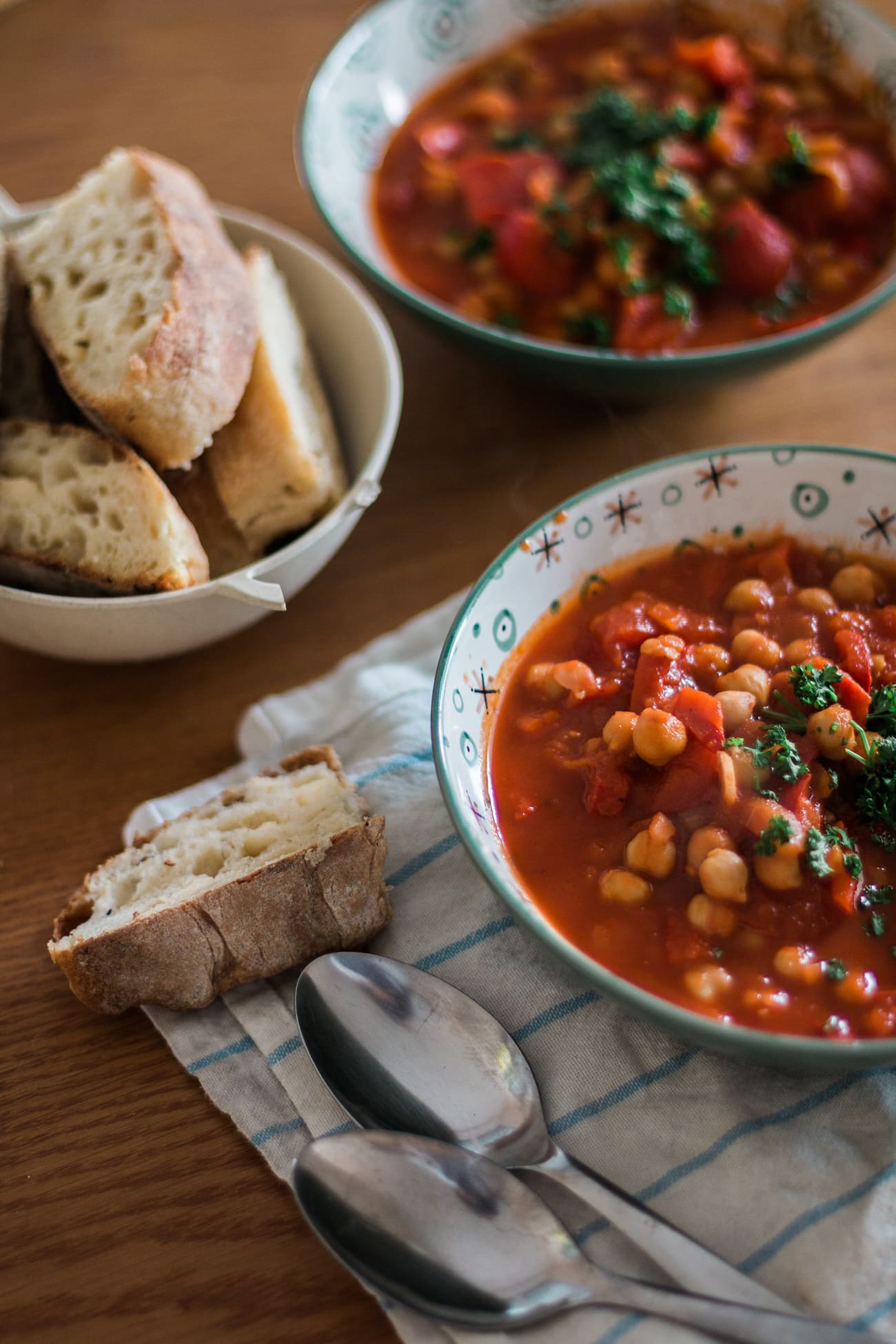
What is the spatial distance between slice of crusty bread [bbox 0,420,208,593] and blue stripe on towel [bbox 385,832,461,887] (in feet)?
2.18

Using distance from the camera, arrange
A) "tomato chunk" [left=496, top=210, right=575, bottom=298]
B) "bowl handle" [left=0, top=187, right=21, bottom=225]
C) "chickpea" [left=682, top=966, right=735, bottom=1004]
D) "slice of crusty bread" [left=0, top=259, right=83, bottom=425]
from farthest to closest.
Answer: "tomato chunk" [left=496, top=210, right=575, bottom=298] → "bowl handle" [left=0, top=187, right=21, bottom=225] → "slice of crusty bread" [left=0, top=259, right=83, bottom=425] → "chickpea" [left=682, top=966, right=735, bottom=1004]

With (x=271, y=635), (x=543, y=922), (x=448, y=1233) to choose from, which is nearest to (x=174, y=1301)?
(x=448, y=1233)

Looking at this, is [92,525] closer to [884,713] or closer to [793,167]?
[884,713]

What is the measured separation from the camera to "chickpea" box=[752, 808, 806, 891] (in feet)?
6.04

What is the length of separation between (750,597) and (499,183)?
153 centimetres

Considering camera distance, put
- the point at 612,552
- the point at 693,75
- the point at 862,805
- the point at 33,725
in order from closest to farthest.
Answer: the point at 862,805, the point at 612,552, the point at 33,725, the point at 693,75

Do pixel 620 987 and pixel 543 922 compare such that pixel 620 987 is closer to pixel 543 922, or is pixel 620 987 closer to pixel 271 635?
pixel 543 922

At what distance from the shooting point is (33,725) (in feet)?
8.11

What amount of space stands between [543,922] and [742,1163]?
0.48m

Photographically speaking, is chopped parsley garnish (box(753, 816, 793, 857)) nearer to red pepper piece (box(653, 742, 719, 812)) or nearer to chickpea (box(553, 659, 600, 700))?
red pepper piece (box(653, 742, 719, 812))

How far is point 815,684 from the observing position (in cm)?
202

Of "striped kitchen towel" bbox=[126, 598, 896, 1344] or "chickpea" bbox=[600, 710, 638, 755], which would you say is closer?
"striped kitchen towel" bbox=[126, 598, 896, 1344]

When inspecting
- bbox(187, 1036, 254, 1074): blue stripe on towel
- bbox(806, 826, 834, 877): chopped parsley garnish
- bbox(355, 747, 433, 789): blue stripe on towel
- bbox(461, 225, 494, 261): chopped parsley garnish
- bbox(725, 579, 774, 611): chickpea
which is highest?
bbox(461, 225, 494, 261): chopped parsley garnish

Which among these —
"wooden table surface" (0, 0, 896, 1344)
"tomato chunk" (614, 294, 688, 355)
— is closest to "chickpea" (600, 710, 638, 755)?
"wooden table surface" (0, 0, 896, 1344)
